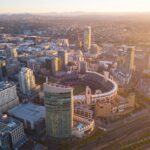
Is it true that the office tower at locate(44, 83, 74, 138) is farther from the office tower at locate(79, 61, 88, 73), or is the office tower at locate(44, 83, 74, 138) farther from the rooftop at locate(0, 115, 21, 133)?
the office tower at locate(79, 61, 88, 73)

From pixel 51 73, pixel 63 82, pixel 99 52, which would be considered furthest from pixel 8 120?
pixel 99 52

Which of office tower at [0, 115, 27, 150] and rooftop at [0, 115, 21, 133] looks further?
rooftop at [0, 115, 21, 133]

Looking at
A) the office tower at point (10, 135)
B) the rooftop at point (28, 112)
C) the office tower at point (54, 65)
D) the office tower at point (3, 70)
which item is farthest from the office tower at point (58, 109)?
the office tower at point (3, 70)

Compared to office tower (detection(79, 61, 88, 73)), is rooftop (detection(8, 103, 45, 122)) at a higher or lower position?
lower

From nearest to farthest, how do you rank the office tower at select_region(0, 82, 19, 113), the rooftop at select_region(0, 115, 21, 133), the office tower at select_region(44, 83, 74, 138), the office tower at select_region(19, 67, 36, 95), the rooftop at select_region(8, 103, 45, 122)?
the office tower at select_region(44, 83, 74, 138), the rooftop at select_region(0, 115, 21, 133), the rooftop at select_region(8, 103, 45, 122), the office tower at select_region(0, 82, 19, 113), the office tower at select_region(19, 67, 36, 95)

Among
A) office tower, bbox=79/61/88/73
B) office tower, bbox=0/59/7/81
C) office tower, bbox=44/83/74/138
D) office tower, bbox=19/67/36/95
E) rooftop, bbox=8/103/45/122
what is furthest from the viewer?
office tower, bbox=0/59/7/81

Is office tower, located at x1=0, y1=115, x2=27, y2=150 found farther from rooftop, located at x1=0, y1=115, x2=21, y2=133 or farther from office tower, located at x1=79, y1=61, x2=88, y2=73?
office tower, located at x1=79, y1=61, x2=88, y2=73

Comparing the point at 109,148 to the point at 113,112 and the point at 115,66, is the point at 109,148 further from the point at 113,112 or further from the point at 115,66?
the point at 115,66

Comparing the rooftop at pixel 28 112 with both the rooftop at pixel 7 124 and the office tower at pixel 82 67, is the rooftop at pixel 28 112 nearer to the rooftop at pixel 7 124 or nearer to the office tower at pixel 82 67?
the rooftop at pixel 7 124

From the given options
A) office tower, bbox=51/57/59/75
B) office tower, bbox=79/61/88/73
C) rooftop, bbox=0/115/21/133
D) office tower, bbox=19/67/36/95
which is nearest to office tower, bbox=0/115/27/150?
rooftop, bbox=0/115/21/133
